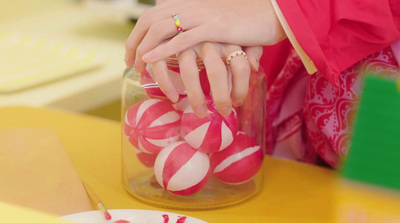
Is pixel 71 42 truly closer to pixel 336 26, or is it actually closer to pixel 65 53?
pixel 65 53

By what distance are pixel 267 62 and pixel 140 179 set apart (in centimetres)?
29

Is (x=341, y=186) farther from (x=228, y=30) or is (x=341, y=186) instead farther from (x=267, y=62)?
(x=267, y=62)

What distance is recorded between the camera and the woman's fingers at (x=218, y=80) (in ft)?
1.98

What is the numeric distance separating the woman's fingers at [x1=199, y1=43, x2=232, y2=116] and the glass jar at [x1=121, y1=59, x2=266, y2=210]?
33 mm

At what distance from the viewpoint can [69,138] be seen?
0.85m

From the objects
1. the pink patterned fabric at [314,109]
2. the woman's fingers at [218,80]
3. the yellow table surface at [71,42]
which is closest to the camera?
the woman's fingers at [218,80]

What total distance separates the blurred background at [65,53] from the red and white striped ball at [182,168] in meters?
0.47

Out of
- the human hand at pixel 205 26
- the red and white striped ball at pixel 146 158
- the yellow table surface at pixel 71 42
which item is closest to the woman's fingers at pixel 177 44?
the human hand at pixel 205 26

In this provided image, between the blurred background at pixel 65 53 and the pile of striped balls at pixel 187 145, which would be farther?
the blurred background at pixel 65 53

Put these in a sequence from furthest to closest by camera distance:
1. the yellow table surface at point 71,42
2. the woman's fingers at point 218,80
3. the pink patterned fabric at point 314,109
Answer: the yellow table surface at point 71,42 → the pink patterned fabric at point 314,109 → the woman's fingers at point 218,80

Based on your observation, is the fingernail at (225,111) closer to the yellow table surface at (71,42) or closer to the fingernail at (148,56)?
the fingernail at (148,56)

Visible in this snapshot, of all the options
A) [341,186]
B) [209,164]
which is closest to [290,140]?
[209,164]

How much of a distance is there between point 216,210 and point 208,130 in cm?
9

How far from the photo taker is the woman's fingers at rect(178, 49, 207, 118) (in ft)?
1.99
